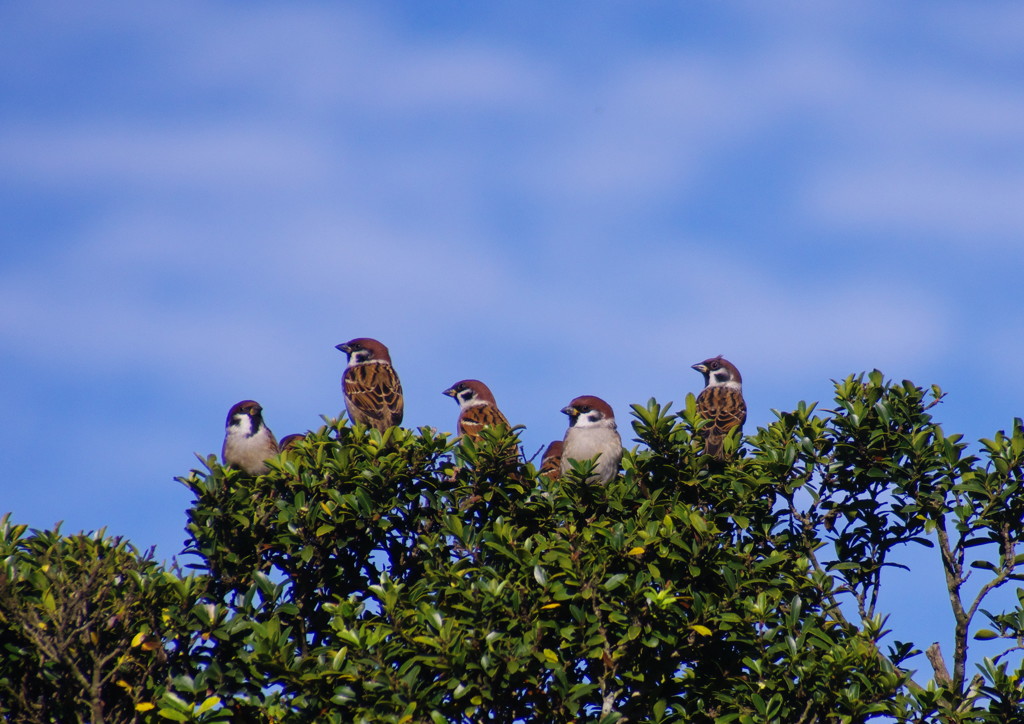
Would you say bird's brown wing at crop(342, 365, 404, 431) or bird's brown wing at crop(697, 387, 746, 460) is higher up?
bird's brown wing at crop(697, 387, 746, 460)

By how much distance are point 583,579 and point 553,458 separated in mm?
3772

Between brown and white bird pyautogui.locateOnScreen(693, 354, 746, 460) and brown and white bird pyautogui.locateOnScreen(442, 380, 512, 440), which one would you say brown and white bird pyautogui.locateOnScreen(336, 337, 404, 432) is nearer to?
brown and white bird pyautogui.locateOnScreen(442, 380, 512, 440)

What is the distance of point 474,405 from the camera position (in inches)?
496

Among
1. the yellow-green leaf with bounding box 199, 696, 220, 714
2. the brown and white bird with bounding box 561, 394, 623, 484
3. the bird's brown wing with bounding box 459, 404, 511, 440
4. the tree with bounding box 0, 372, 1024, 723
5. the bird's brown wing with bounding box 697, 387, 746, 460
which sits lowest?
the yellow-green leaf with bounding box 199, 696, 220, 714

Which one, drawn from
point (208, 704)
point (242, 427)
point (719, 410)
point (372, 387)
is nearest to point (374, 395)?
point (372, 387)

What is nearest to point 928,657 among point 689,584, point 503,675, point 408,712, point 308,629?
point 689,584

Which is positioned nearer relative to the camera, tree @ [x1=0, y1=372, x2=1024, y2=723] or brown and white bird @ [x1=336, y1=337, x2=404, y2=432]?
tree @ [x1=0, y1=372, x2=1024, y2=723]

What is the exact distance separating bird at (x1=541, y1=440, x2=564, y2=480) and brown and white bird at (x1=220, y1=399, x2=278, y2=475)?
2727mm

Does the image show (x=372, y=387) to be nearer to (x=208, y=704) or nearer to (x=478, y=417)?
(x=478, y=417)

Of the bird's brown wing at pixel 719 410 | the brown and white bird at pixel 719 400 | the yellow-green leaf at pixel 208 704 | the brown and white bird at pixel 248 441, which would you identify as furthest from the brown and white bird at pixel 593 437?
the yellow-green leaf at pixel 208 704

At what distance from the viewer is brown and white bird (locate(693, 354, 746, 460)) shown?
1191 cm

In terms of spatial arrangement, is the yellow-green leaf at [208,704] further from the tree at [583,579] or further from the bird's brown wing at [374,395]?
the bird's brown wing at [374,395]

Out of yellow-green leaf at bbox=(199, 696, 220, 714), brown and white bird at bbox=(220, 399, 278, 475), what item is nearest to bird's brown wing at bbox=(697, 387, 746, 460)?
brown and white bird at bbox=(220, 399, 278, 475)

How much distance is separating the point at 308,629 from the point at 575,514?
91.4 inches
